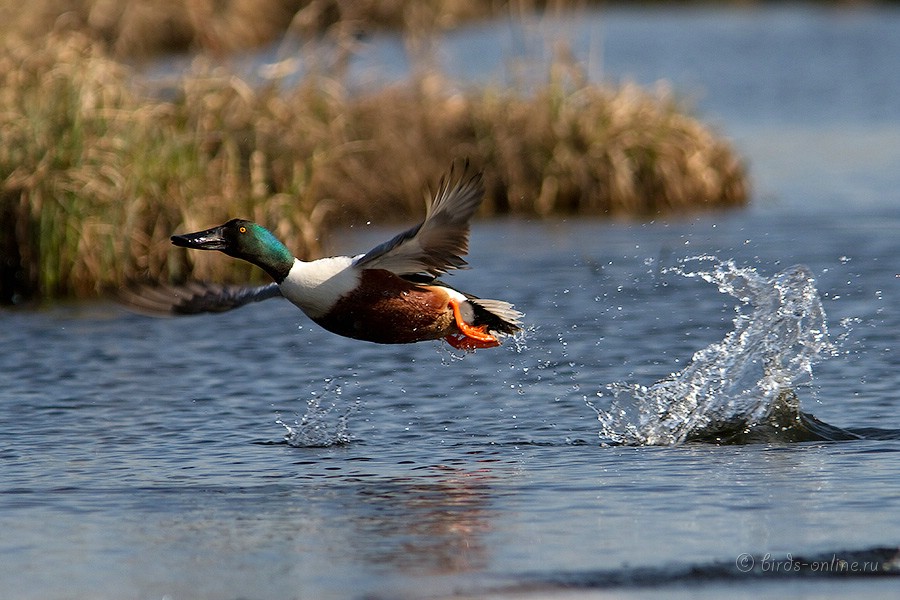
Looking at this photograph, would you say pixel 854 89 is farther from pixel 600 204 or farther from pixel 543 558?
pixel 543 558

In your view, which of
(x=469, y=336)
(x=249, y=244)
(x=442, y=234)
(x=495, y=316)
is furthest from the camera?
(x=495, y=316)

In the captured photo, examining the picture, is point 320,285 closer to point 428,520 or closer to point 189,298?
point 189,298

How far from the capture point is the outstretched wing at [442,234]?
6809mm

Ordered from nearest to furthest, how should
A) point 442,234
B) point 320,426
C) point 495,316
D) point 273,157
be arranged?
point 442,234 → point 495,316 → point 320,426 → point 273,157

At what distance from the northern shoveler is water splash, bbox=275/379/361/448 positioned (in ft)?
2.45

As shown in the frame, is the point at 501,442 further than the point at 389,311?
Yes

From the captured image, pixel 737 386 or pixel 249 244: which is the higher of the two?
pixel 249 244

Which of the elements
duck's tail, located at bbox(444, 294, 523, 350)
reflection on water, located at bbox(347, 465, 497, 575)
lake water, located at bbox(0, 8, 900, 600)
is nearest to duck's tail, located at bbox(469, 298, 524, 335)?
duck's tail, located at bbox(444, 294, 523, 350)

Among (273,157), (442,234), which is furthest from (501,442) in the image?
(273,157)

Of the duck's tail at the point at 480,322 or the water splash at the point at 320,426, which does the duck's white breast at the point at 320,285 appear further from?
the water splash at the point at 320,426

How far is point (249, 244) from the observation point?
7.27 m

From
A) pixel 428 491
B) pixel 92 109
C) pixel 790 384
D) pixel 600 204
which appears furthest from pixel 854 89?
pixel 428 491

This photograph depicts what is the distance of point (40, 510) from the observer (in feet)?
21.1

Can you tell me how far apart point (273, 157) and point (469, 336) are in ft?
19.8
